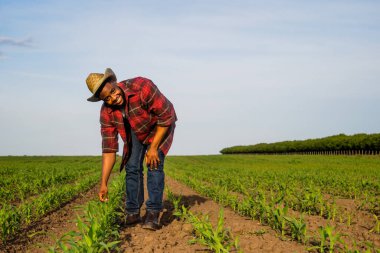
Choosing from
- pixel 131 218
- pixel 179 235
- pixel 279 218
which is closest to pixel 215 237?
pixel 179 235

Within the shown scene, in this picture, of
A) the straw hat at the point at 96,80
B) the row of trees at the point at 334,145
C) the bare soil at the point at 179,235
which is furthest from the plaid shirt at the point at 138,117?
the row of trees at the point at 334,145

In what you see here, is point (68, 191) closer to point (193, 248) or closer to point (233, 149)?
point (193, 248)

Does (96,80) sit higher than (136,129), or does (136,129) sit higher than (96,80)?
(96,80)

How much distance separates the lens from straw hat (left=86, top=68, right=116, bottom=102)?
4.17 meters

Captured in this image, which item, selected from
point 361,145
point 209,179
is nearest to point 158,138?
point 209,179

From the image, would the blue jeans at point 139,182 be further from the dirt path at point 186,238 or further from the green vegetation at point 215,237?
the green vegetation at point 215,237

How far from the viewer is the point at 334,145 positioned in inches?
2058

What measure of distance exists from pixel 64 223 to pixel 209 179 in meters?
6.06

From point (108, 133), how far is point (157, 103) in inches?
29.2

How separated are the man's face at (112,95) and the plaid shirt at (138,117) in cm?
10

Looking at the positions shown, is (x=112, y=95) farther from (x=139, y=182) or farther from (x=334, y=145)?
(x=334, y=145)

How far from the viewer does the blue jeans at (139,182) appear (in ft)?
16.3

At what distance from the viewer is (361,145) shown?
4700 centimetres

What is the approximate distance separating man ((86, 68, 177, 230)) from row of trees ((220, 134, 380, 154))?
44132 millimetres
